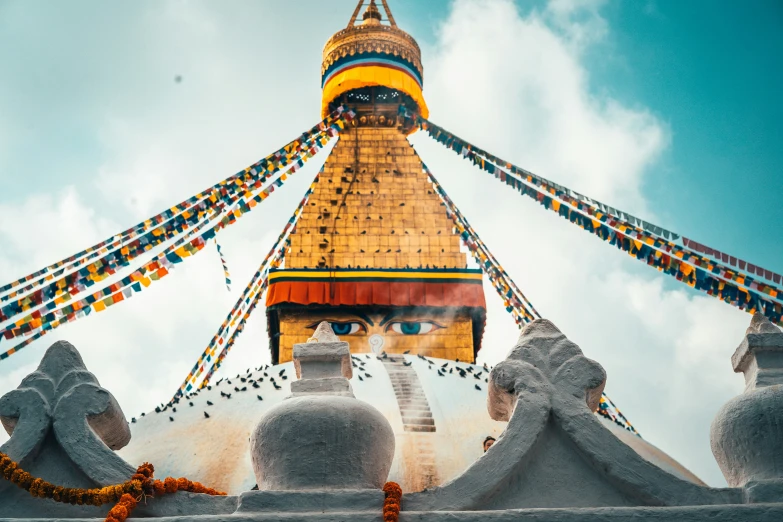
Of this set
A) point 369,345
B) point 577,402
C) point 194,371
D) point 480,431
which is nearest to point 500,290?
point 369,345

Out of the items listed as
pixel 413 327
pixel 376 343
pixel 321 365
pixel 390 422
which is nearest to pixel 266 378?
pixel 390 422

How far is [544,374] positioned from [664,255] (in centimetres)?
522

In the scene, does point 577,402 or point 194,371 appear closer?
point 577,402

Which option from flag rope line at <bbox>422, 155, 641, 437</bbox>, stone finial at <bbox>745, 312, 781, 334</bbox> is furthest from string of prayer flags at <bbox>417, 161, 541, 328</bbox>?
stone finial at <bbox>745, 312, 781, 334</bbox>

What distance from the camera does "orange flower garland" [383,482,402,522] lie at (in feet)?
10.3

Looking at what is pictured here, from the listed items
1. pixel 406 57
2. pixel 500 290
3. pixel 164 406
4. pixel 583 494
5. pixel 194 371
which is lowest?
pixel 583 494

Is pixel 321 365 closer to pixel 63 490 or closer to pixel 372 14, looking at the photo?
pixel 63 490

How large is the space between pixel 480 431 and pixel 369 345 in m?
4.70

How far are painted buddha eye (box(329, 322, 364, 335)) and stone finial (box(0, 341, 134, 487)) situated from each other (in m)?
8.08

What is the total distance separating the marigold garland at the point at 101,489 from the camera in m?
3.30

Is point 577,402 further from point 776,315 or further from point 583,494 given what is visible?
point 776,315

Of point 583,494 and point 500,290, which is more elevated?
point 500,290

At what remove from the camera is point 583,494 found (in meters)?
3.39

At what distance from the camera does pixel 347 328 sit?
38.9ft
